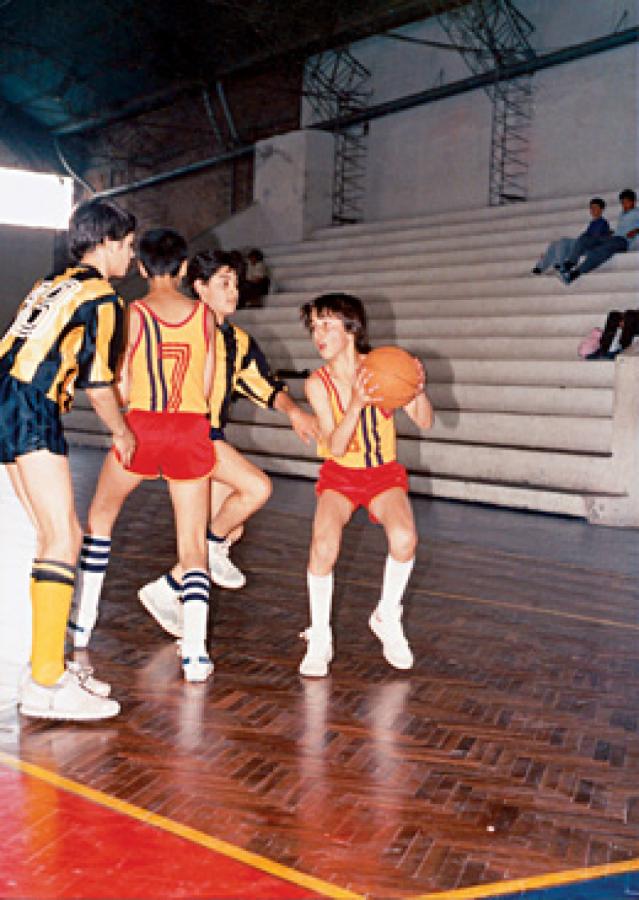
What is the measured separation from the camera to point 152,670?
196 inches

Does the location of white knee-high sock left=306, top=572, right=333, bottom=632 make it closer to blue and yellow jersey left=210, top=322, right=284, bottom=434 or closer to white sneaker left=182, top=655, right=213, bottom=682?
white sneaker left=182, top=655, right=213, bottom=682

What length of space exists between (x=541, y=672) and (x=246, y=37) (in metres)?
19.8

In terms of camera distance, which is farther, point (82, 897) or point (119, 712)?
point (119, 712)

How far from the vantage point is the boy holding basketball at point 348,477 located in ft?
16.7

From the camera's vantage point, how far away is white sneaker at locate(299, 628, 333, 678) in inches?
197

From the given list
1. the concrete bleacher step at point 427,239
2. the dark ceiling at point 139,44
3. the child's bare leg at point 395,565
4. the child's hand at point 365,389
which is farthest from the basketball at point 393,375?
the dark ceiling at point 139,44

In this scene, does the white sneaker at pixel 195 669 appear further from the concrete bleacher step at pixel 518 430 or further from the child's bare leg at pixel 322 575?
the concrete bleacher step at pixel 518 430

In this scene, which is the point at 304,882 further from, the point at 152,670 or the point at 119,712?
the point at 152,670

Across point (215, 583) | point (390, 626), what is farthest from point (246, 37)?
point (390, 626)

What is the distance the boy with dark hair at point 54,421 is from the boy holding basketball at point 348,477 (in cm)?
107

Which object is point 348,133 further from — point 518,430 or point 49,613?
point 49,613

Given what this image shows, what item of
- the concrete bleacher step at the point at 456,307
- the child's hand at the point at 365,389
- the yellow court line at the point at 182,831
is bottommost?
the yellow court line at the point at 182,831

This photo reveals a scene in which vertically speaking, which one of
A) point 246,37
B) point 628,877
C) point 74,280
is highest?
point 246,37

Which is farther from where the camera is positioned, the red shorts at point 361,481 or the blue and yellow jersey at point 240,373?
the blue and yellow jersey at point 240,373
